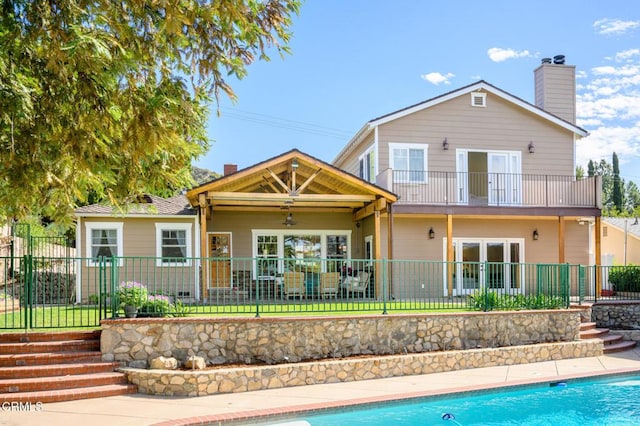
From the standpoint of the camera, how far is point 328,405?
29.9 ft

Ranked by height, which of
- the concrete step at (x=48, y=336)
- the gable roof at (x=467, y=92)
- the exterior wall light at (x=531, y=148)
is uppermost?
the gable roof at (x=467, y=92)

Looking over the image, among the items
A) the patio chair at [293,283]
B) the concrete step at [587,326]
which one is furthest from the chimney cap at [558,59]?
the patio chair at [293,283]

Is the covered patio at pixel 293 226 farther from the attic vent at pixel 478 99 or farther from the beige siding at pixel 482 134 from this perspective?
the attic vent at pixel 478 99

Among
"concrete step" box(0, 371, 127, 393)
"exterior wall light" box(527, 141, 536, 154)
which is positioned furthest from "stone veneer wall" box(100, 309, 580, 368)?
"exterior wall light" box(527, 141, 536, 154)

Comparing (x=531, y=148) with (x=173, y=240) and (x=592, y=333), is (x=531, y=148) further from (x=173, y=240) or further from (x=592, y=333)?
(x=173, y=240)

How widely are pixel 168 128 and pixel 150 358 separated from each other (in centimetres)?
516

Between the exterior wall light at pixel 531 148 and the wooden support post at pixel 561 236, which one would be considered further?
the exterior wall light at pixel 531 148

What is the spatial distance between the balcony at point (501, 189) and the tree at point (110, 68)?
11952 millimetres

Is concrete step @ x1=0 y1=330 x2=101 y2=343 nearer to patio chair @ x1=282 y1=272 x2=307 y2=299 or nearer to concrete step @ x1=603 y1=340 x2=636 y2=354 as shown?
patio chair @ x1=282 y1=272 x2=307 y2=299

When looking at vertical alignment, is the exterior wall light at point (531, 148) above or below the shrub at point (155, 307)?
above

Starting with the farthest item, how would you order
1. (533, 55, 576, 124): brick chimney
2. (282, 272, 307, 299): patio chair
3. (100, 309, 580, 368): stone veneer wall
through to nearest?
(533, 55, 576, 124): brick chimney
(282, 272, 307, 299): patio chair
(100, 309, 580, 368): stone veneer wall

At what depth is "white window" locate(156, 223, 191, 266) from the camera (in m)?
18.8

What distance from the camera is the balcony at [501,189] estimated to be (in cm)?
1895

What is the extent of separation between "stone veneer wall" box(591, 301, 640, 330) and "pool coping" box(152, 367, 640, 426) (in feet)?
17.5
